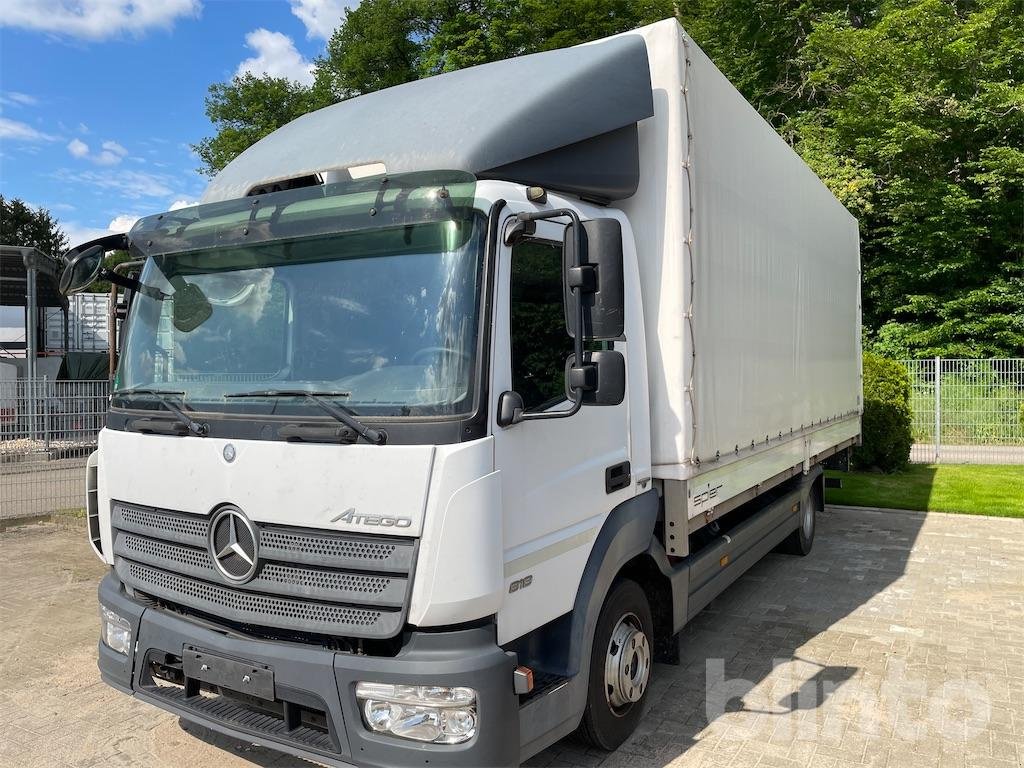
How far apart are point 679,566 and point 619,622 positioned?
2.40 feet

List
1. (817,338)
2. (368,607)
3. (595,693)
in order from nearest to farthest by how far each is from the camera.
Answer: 1. (368,607)
2. (595,693)
3. (817,338)

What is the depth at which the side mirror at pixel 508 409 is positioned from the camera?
288cm

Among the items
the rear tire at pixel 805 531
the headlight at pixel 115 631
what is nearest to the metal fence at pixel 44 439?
the headlight at pixel 115 631

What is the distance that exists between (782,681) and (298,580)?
3272 mm

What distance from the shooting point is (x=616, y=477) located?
3.68 m

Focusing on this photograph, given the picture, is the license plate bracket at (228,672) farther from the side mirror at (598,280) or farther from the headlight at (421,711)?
the side mirror at (598,280)

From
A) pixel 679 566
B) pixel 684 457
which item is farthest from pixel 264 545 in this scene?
pixel 679 566

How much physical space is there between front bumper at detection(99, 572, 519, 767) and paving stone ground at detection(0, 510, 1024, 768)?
40.0 inches

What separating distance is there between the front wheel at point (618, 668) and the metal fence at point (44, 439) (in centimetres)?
759

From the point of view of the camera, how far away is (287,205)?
10.8 ft

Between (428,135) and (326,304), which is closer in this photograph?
(326,304)

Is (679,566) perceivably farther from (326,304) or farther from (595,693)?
(326,304)

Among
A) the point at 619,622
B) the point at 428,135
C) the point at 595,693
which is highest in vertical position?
the point at 428,135

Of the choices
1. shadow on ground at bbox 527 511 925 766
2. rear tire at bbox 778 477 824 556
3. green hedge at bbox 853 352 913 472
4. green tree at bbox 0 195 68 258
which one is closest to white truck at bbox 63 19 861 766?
shadow on ground at bbox 527 511 925 766
